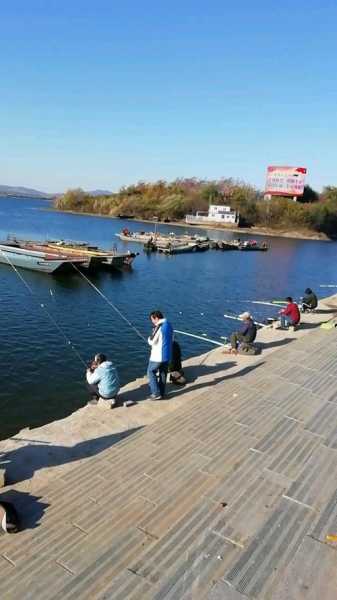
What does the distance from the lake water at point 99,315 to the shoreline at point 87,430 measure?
11.1 ft

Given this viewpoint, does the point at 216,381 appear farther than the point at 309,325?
No

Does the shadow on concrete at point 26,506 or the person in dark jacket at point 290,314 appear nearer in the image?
the shadow on concrete at point 26,506

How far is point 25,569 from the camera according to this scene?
403cm

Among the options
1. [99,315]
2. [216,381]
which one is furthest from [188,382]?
[99,315]

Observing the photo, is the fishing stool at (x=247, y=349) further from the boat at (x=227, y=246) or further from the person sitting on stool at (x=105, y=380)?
the boat at (x=227, y=246)

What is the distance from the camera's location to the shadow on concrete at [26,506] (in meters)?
4.70

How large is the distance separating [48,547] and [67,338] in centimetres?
1330

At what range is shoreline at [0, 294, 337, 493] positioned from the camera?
5.94 metres

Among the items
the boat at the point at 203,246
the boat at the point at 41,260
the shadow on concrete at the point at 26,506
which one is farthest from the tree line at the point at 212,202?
the shadow on concrete at the point at 26,506

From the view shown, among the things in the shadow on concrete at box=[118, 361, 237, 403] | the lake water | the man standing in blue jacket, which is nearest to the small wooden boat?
the lake water

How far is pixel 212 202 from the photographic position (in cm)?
12744

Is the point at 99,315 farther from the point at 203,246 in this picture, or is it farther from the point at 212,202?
the point at 212,202

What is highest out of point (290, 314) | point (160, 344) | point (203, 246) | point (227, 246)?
point (227, 246)

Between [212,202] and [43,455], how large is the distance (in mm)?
126176
